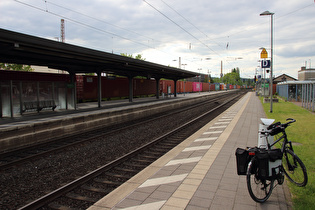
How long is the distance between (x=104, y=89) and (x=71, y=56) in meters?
14.3

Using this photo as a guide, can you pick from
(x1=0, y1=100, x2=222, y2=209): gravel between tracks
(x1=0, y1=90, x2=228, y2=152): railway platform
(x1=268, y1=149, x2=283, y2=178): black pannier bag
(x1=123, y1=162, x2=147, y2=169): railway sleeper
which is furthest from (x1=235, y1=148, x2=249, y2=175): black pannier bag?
(x1=0, y1=90, x2=228, y2=152): railway platform

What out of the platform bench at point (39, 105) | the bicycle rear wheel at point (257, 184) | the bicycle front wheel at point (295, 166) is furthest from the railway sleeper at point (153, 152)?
the platform bench at point (39, 105)

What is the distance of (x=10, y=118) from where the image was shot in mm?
13883

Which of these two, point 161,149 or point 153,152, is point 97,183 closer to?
point 153,152

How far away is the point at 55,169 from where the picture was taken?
6652mm

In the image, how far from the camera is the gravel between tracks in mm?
5094

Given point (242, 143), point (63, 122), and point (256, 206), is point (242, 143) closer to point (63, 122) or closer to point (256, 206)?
point (256, 206)

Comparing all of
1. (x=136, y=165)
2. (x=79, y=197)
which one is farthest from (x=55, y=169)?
(x=136, y=165)

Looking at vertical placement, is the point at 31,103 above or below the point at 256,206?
above

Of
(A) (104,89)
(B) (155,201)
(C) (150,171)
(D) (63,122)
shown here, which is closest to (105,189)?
(C) (150,171)

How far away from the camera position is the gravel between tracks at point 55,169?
16.7ft

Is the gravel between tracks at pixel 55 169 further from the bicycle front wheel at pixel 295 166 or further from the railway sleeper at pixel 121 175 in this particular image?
the bicycle front wheel at pixel 295 166

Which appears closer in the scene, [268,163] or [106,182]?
[268,163]

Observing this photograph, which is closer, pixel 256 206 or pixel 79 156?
pixel 256 206
